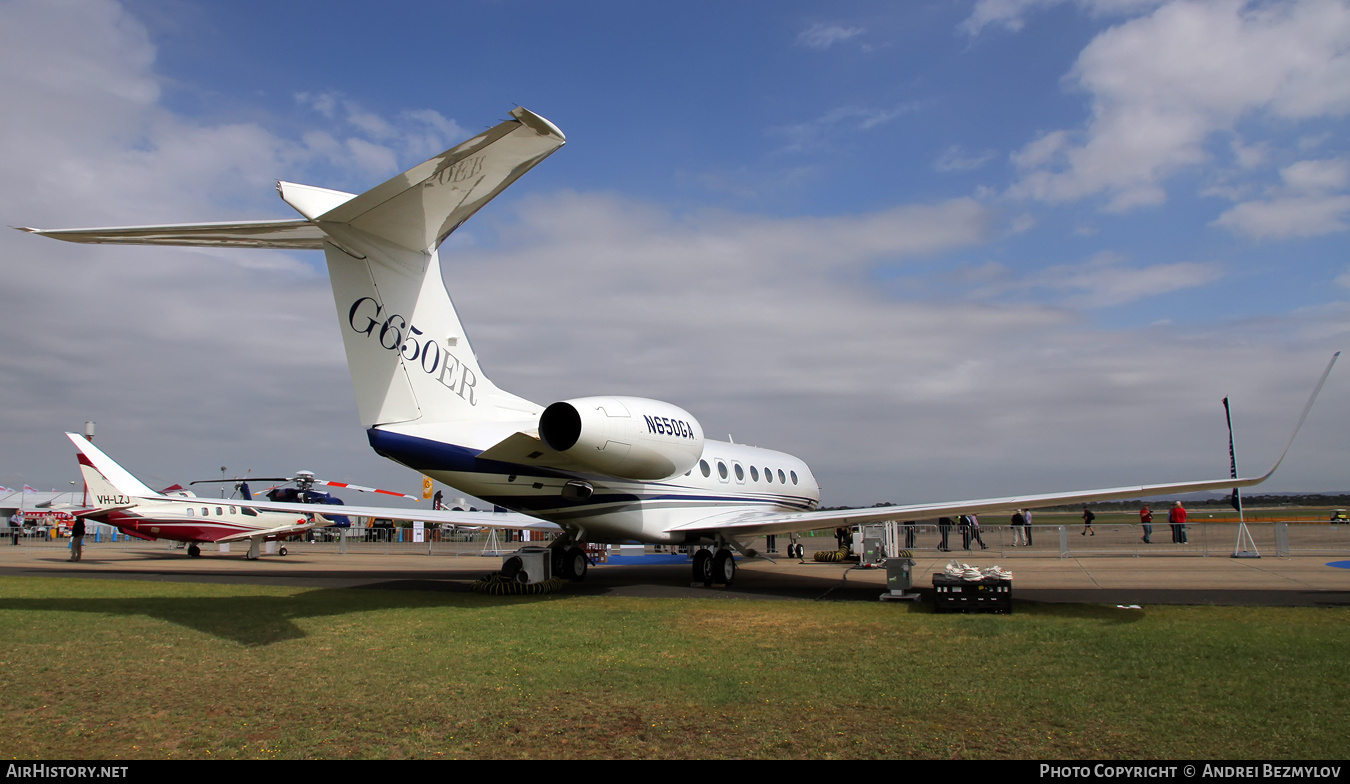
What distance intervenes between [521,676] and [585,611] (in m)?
4.21

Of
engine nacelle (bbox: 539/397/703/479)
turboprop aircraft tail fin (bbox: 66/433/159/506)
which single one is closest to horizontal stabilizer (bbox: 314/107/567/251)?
engine nacelle (bbox: 539/397/703/479)

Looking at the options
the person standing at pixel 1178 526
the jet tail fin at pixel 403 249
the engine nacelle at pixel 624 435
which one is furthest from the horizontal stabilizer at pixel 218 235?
the person standing at pixel 1178 526

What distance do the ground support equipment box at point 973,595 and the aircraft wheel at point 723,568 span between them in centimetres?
537

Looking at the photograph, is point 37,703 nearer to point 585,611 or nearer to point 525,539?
point 585,611

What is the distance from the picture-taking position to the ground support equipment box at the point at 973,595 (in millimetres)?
9523

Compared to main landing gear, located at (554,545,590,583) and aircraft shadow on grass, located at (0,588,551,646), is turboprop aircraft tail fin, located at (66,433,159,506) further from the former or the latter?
main landing gear, located at (554,545,590,583)

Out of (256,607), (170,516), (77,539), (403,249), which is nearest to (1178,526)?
(403,249)

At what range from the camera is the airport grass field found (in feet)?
14.2

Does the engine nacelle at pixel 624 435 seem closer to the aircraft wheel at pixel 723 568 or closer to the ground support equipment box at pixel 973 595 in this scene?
the aircraft wheel at pixel 723 568

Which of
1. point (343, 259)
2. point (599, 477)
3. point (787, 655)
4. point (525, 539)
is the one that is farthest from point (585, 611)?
point (525, 539)

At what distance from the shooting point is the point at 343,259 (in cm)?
947

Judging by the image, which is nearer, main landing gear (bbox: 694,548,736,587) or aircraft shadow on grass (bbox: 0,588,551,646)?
aircraft shadow on grass (bbox: 0,588,551,646)

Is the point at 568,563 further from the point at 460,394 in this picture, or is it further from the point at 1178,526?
the point at 1178,526

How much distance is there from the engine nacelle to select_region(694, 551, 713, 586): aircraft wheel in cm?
313
